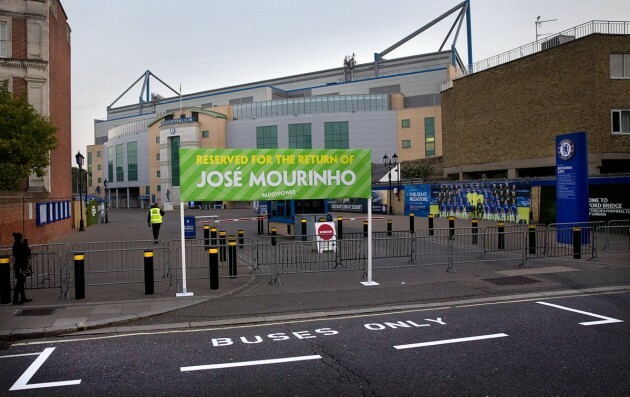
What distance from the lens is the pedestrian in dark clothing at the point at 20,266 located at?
33.9 feet

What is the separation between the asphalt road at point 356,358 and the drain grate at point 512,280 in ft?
8.53

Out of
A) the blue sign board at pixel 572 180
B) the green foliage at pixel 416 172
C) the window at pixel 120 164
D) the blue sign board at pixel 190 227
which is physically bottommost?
the blue sign board at pixel 190 227

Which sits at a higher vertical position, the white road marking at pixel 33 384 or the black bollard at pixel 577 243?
the black bollard at pixel 577 243

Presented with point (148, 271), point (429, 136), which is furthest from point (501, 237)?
point (429, 136)

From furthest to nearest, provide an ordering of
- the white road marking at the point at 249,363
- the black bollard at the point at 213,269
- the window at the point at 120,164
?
the window at the point at 120,164 < the black bollard at the point at 213,269 < the white road marking at the point at 249,363

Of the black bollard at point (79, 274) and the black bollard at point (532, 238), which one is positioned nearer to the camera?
the black bollard at point (79, 274)

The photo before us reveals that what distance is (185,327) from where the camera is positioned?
882 centimetres

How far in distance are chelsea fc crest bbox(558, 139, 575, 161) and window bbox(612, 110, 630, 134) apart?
54.6 feet

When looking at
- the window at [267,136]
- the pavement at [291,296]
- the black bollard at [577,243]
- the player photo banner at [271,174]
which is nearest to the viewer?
the pavement at [291,296]

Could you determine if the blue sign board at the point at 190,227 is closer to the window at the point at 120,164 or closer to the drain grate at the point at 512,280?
the drain grate at the point at 512,280

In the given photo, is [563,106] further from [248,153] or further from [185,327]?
[185,327]

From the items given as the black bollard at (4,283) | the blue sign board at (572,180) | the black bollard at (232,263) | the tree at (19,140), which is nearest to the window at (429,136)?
the blue sign board at (572,180)

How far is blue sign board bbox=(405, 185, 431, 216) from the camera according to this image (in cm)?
3822

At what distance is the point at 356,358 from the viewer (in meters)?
6.92
